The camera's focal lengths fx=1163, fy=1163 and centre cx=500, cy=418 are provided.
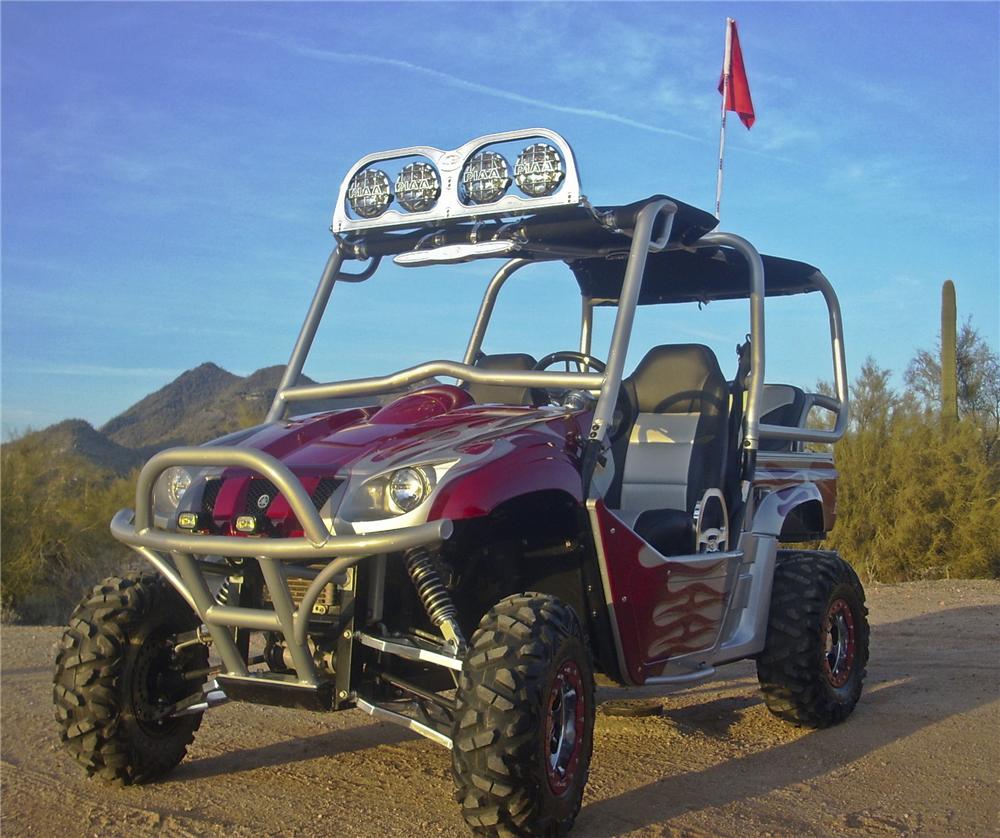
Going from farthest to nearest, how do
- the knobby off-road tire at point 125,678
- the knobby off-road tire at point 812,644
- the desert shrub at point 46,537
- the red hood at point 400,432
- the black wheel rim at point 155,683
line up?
the desert shrub at point 46,537 → the knobby off-road tire at point 812,644 → the black wheel rim at point 155,683 → the knobby off-road tire at point 125,678 → the red hood at point 400,432

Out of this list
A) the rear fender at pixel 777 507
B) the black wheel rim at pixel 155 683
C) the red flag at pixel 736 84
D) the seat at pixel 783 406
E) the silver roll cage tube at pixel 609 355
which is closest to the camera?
the black wheel rim at pixel 155 683

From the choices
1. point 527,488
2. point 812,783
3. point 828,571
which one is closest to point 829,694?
point 828,571

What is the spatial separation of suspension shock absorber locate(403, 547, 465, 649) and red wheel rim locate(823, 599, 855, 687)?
3.04m

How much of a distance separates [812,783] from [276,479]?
273 centimetres

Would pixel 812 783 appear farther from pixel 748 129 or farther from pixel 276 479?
pixel 748 129

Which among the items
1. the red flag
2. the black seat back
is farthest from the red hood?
the red flag

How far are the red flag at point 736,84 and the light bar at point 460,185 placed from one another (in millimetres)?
3174

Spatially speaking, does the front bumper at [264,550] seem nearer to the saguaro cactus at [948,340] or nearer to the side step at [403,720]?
the side step at [403,720]

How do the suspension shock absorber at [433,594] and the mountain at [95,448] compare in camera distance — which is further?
the mountain at [95,448]

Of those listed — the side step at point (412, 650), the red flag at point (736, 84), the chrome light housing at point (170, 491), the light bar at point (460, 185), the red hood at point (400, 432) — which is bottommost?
the side step at point (412, 650)

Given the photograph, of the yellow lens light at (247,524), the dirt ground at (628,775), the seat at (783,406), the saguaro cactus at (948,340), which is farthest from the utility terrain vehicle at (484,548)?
the saguaro cactus at (948,340)

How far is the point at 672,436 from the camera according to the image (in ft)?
20.9

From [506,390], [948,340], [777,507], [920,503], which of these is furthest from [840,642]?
[948,340]

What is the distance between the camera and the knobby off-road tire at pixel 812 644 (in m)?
6.10
